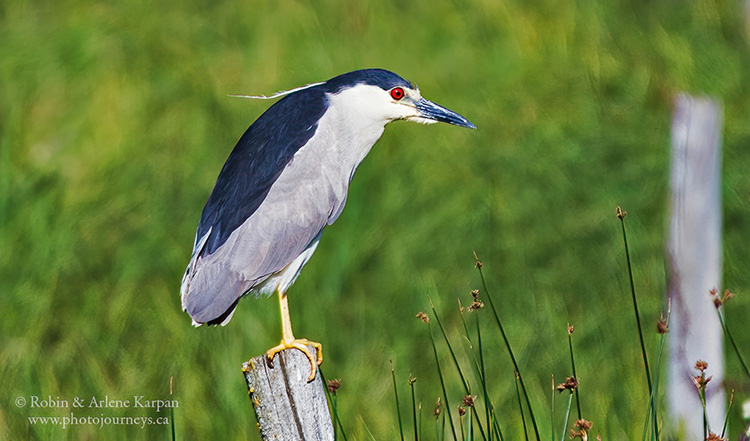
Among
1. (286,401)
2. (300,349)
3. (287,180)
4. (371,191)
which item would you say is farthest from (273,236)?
(371,191)

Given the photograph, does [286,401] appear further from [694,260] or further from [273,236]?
[694,260]

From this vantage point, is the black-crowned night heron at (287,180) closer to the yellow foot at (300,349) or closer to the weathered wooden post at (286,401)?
the yellow foot at (300,349)

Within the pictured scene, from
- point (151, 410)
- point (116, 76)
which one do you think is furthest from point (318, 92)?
point (116, 76)

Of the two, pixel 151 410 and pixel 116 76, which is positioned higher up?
pixel 116 76

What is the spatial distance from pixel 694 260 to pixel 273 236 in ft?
5.59

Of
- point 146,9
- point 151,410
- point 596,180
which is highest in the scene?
point 146,9

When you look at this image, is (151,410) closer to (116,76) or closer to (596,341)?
(596,341)

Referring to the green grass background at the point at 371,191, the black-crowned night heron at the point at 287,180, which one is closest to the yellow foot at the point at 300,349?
the black-crowned night heron at the point at 287,180

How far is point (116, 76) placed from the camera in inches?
264

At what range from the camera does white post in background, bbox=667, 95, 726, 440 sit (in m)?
3.65

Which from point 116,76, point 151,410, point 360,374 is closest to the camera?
point 151,410

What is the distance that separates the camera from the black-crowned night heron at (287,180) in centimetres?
272

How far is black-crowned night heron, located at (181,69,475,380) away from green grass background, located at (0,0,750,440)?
1477mm

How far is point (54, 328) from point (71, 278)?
1.03 ft
